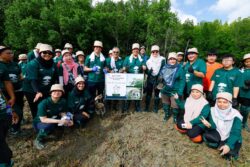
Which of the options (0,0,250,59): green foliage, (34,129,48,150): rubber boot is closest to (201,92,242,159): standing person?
(34,129,48,150): rubber boot

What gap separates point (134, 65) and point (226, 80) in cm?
273

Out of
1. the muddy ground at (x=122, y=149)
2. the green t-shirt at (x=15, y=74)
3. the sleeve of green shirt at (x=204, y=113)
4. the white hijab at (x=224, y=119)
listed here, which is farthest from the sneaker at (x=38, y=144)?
the white hijab at (x=224, y=119)

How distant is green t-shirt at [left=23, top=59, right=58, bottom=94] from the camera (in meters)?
4.29

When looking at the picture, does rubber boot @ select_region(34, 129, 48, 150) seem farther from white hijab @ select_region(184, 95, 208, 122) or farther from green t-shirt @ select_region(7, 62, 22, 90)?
white hijab @ select_region(184, 95, 208, 122)

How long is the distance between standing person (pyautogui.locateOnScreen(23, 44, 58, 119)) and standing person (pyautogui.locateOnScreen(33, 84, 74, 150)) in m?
0.27

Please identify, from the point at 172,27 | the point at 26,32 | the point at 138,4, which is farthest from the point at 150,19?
the point at 26,32

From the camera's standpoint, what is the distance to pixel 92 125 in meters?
5.54

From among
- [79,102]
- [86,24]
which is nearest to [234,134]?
[79,102]

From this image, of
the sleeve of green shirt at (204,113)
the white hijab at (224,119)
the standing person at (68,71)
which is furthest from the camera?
the standing person at (68,71)

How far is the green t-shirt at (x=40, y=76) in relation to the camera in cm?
429

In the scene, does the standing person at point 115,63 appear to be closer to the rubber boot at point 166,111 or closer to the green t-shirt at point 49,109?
the rubber boot at point 166,111

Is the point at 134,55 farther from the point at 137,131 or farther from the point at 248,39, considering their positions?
the point at 248,39

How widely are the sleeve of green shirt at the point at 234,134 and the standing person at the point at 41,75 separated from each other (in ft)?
13.8

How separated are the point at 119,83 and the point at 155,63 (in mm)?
1346
